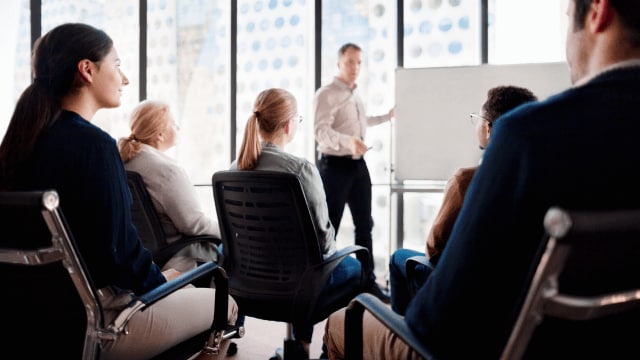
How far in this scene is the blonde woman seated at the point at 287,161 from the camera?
1972mm

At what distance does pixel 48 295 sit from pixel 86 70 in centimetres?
58

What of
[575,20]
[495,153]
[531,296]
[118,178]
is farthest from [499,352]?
[118,178]

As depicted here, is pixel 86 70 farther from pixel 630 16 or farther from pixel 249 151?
pixel 630 16

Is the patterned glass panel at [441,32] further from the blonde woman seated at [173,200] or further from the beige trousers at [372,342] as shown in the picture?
the beige trousers at [372,342]

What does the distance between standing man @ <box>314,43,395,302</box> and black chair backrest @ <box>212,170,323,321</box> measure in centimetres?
187

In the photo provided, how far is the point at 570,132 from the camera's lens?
2.31 ft

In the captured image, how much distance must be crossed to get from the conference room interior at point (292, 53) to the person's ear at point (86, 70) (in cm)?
281

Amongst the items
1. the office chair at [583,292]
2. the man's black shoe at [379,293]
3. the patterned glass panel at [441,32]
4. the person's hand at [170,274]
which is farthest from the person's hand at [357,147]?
the office chair at [583,292]

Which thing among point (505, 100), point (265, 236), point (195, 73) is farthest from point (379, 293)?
point (195, 73)

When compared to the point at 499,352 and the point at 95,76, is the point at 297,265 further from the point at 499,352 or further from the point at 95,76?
the point at 499,352

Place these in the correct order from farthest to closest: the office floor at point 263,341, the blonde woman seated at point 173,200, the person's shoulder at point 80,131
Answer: the office floor at point 263,341, the blonde woman seated at point 173,200, the person's shoulder at point 80,131

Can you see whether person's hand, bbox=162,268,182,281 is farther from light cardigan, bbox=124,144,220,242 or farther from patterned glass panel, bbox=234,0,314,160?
patterned glass panel, bbox=234,0,314,160

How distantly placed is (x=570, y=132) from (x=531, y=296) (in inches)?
9.2

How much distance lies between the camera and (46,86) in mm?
1235
